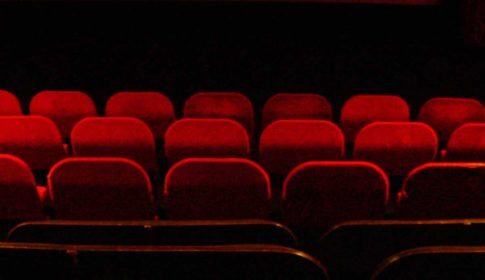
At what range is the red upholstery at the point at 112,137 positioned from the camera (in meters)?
3.08

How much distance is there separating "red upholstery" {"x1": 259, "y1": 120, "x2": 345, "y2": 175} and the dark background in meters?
2.29

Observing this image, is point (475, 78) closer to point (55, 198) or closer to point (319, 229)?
point (319, 229)

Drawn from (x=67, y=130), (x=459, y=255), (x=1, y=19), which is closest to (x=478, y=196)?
(x=459, y=255)

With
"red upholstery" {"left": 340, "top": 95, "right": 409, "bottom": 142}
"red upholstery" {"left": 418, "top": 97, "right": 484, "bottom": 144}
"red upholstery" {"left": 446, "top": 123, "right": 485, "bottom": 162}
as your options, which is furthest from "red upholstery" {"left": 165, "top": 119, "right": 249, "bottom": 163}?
"red upholstery" {"left": 418, "top": 97, "right": 484, "bottom": 144}

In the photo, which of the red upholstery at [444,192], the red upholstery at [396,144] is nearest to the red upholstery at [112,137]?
the red upholstery at [396,144]

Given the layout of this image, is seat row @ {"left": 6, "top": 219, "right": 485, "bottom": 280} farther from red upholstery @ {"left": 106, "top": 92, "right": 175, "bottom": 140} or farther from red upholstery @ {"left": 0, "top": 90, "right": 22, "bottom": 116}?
red upholstery @ {"left": 0, "top": 90, "right": 22, "bottom": 116}

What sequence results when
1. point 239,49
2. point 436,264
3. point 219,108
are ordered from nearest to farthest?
1. point 436,264
2. point 219,108
3. point 239,49

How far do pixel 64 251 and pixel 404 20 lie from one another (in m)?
5.75

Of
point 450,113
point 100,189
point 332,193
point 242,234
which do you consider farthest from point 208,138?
point 450,113

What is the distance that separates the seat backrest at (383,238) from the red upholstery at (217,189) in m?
0.42

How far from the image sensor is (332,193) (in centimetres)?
246

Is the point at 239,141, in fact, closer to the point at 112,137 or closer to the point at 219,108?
the point at 112,137

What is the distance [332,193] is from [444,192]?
54 cm

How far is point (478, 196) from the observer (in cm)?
249
